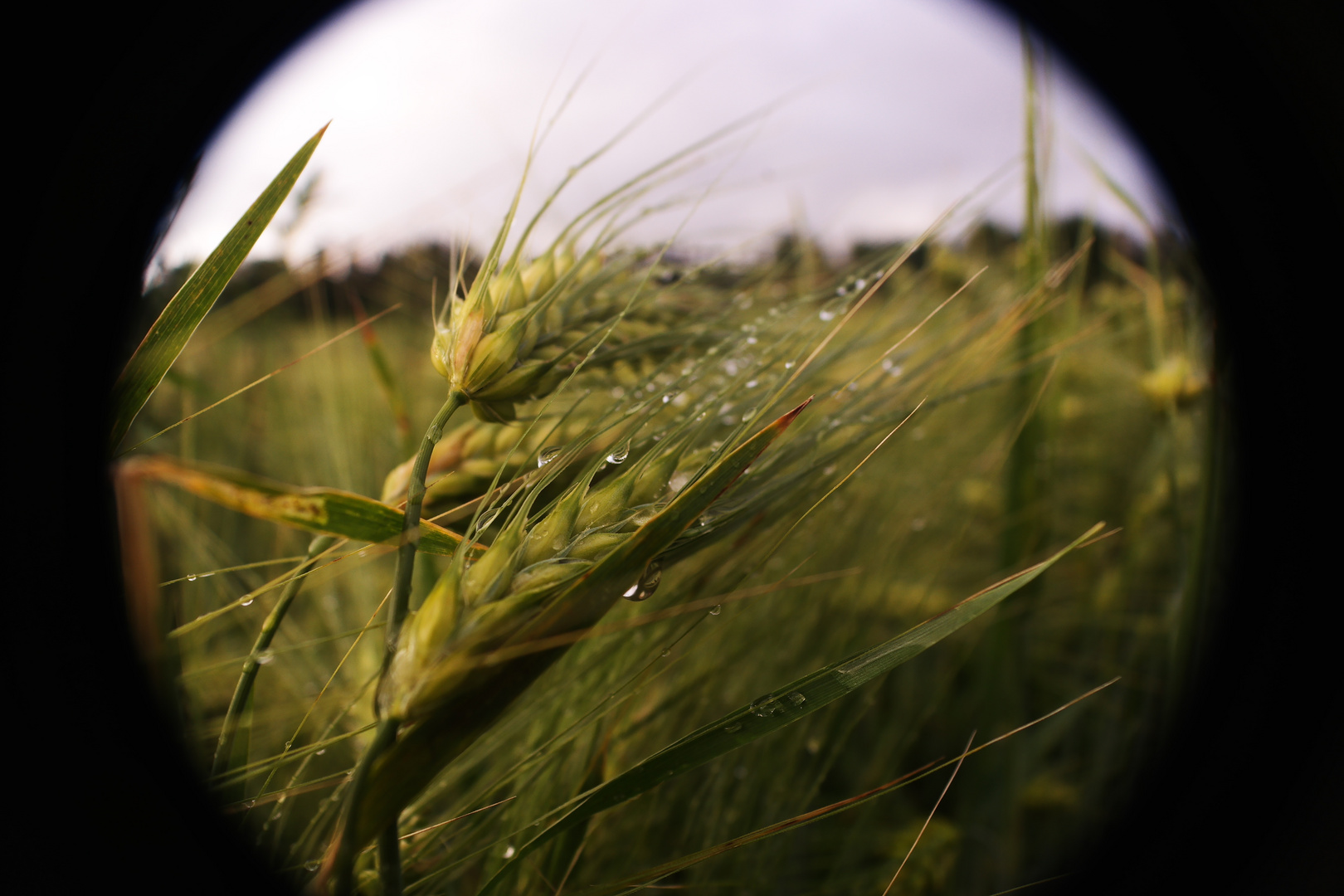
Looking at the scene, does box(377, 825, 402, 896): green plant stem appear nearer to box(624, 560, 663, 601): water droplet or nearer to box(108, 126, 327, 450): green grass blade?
box(624, 560, 663, 601): water droplet

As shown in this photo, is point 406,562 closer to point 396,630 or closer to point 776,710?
point 396,630

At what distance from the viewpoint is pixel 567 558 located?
268 mm

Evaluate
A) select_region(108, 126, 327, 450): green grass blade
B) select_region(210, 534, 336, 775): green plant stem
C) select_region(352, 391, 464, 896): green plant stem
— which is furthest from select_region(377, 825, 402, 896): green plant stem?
select_region(108, 126, 327, 450): green grass blade

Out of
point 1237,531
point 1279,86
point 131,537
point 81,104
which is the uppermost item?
point 81,104

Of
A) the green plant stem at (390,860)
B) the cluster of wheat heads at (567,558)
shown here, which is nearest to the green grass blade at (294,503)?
the cluster of wheat heads at (567,558)

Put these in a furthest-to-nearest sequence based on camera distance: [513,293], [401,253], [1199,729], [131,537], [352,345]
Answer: [352,345] < [401,253] < [1199,729] < [513,293] < [131,537]

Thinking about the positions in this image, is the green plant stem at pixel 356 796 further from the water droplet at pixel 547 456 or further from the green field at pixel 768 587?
the water droplet at pixel 547 456

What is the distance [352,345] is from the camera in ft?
3.47

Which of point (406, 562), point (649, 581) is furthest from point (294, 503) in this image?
point (649, 581)

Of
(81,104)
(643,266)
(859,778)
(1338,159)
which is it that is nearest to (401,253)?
(81,104)

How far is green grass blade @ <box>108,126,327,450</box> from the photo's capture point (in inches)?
11.6

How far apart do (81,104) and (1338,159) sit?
1.05m

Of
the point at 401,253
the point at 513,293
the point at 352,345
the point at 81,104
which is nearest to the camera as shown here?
the point at 513,293

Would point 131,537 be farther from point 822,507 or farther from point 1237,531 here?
point 1237,531
